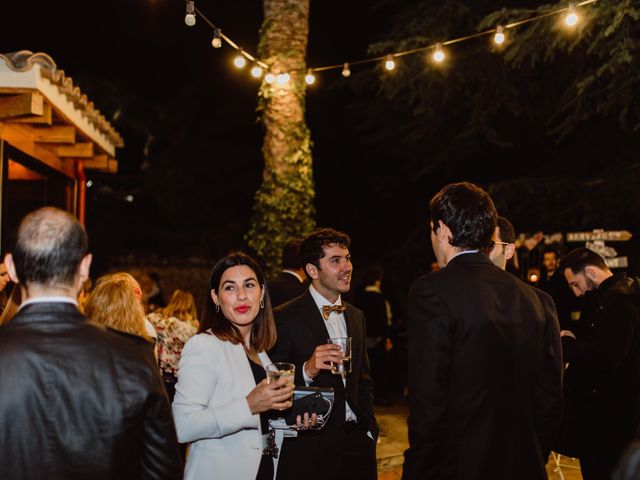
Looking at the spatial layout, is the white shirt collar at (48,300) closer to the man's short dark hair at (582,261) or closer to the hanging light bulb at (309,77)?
the man's short dark hair at (582,261)

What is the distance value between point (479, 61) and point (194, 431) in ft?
33.7

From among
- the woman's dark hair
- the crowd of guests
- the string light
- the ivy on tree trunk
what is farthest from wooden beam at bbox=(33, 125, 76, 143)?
the woman's dark hair

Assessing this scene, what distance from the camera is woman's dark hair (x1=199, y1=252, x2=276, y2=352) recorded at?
336cm

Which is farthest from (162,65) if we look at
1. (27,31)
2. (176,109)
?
(27,31)

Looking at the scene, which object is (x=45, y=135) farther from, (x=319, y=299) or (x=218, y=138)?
(x=218, y=138)

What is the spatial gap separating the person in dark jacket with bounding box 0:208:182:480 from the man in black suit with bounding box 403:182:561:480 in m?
1.07

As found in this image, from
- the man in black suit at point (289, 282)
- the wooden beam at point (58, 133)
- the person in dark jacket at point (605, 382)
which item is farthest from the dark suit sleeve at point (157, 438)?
the wooden beam at point (58, 133)

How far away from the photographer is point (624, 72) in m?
9.24

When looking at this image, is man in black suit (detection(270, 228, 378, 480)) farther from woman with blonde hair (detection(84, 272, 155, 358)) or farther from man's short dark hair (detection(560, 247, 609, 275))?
man's short dark hair (detection(560, 247, 609, 275))

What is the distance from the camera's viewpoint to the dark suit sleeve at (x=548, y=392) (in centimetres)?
296

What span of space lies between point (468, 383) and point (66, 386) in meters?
1.57

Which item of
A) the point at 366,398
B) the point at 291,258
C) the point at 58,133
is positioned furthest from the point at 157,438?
the point at 58,133

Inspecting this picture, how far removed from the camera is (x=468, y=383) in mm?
2697

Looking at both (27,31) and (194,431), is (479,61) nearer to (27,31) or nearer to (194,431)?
(194,431)
